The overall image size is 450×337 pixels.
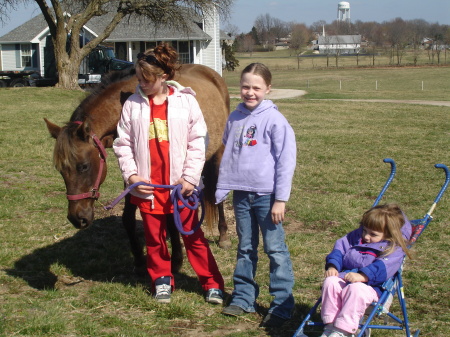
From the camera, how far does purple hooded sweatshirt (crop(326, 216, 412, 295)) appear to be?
3279mm

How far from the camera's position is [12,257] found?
16.8ft

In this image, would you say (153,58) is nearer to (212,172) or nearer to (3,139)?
(212,172)

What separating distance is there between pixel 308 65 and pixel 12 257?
60.6 meters

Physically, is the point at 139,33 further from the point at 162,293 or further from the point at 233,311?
the point at 233,311

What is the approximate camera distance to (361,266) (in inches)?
134

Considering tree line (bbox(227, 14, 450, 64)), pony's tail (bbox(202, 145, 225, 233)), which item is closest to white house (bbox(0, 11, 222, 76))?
tree line (bbox(227, 14, 450, 64))

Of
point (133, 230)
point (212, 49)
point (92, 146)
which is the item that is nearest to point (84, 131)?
point (92, 146)

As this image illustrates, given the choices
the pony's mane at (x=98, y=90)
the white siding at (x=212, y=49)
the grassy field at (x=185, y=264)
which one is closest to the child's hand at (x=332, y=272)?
the grassy field at (x=185, y=264)

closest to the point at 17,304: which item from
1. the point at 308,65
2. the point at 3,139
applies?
the point at 3,139

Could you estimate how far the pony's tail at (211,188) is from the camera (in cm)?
564

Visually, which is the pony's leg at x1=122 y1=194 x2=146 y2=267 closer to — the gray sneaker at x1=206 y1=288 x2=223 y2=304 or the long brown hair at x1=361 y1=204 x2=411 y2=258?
the gray sneaker at x1=206 y1=288 x2=223 y2=304

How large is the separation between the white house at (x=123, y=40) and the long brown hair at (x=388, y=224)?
3230cm

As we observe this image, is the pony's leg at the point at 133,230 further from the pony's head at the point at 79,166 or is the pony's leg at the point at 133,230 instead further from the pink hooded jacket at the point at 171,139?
the pink hooded jacket at the point at 171,139

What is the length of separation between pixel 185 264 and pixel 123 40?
3600cm
